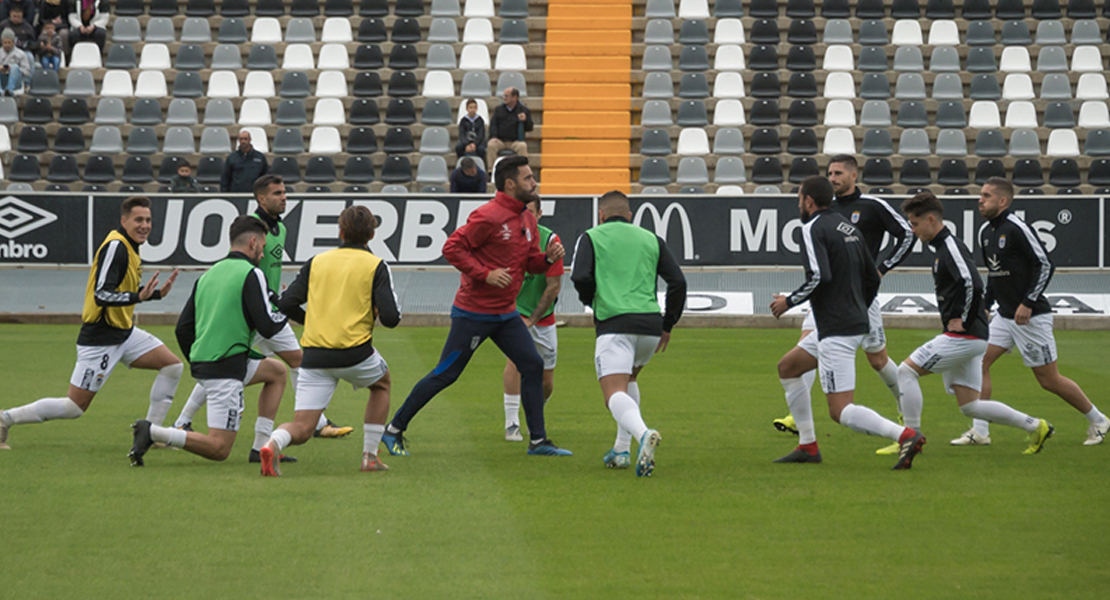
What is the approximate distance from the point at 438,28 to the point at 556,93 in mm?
3244

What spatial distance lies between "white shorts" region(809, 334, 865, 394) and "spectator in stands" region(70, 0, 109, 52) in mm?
23152

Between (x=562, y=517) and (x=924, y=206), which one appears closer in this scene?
(x=562, y=517)

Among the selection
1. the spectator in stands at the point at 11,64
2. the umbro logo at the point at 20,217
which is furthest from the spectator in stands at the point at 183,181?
the spectator in stands at the point at 11,64

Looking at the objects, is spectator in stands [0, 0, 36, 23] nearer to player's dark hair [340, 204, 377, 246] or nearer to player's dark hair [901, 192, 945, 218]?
player's dark hair [340, 204, 377, 246]

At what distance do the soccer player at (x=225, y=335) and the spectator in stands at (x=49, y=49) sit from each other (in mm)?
20549

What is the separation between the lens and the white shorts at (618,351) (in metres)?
8.37

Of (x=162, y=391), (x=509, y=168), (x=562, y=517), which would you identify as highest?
(x=509, y=168)

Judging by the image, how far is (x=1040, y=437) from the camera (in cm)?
908

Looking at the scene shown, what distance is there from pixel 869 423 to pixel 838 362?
0.48m

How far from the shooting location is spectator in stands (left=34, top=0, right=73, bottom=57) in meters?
27.1

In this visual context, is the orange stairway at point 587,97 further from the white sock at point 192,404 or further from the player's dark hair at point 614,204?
the player's dark hair at point 614,204

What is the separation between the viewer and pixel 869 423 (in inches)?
324

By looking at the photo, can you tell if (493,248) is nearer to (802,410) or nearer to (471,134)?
(802,410)

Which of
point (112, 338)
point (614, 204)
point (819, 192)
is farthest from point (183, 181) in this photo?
point (819, 192)
